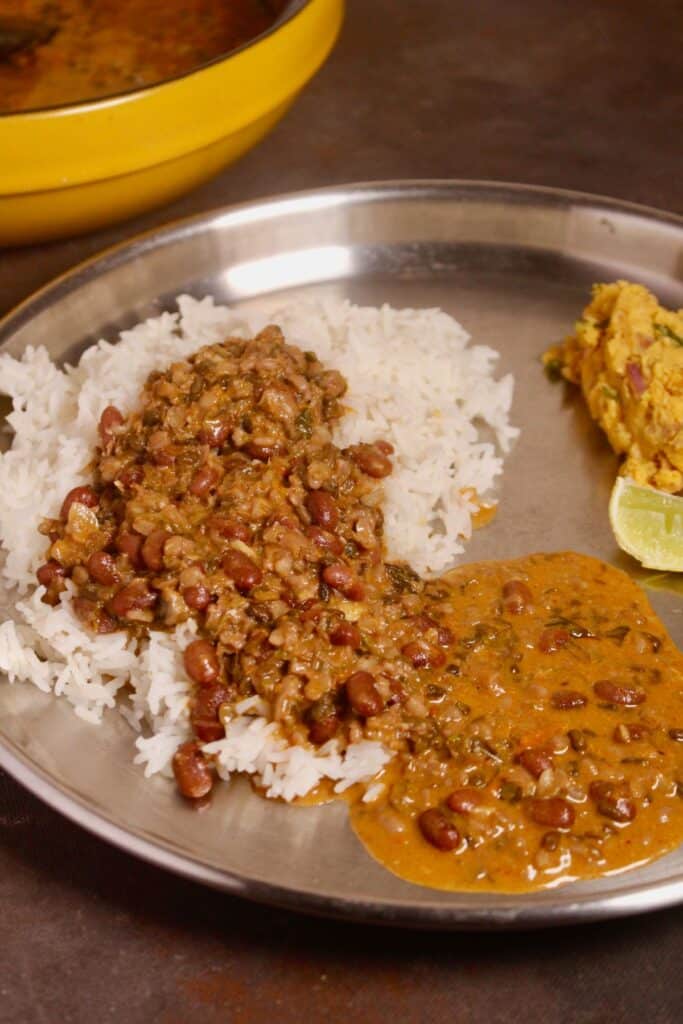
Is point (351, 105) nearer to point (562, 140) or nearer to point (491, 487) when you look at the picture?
point (562, 140)

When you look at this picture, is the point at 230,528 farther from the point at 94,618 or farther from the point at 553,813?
the point at 553,813

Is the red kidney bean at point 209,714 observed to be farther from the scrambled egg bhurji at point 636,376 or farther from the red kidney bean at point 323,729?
the scrambled egg bhurji at point 636,376

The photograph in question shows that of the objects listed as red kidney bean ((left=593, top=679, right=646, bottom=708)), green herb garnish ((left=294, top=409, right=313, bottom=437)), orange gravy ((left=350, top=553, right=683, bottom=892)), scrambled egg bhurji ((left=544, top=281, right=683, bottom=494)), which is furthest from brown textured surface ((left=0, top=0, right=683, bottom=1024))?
scrambled egg bhurji ((left=544, top=281, right=683, bottom=494))

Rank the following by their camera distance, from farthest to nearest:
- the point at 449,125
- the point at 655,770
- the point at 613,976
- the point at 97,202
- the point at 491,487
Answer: the point at 449,125 → the point at 97,202 → the point at 491,487 → the point at 655,770 → the point at 613,976

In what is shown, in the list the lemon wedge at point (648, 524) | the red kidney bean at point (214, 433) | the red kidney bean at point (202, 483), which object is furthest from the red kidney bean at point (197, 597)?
the lemon wedge at point (648, 524)

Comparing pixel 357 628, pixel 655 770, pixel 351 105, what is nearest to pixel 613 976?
pixel 655 770

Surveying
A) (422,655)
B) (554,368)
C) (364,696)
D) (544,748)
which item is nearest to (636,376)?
(554,368)
